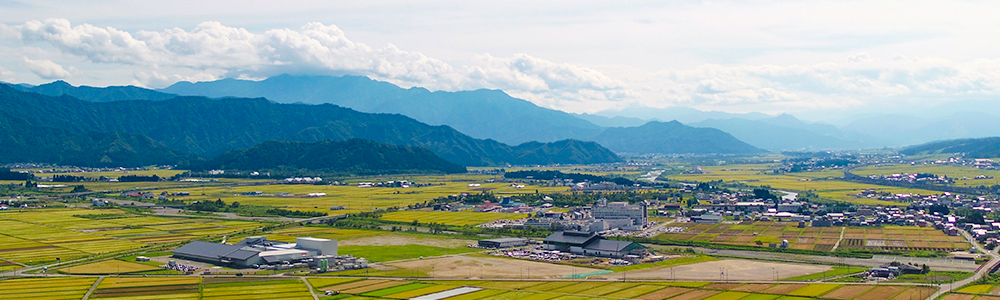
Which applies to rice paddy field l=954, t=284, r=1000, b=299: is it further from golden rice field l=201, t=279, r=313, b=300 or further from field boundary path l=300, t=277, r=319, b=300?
golden rice field l=201, t=279, r=313, b=300

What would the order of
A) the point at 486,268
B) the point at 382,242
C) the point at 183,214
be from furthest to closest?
the point at 183,214 → the point at 382,242 → the point at 486,268

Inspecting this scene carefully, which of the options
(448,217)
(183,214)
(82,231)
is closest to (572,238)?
(448,217)

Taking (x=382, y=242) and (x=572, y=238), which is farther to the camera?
(x=382, y=242)

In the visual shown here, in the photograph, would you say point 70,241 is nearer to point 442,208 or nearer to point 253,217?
point 253,217

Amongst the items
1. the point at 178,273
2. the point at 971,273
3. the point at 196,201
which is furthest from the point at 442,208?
the point at 971,273

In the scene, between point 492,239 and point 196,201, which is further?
point 196,201

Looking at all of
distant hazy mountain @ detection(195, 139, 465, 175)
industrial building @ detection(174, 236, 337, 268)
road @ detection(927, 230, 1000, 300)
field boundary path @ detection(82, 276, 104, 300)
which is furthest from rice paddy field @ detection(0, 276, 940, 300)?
distant hazy mountain @ detection(195, 139, 465, 175)

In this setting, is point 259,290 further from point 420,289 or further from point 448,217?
point 448,217
